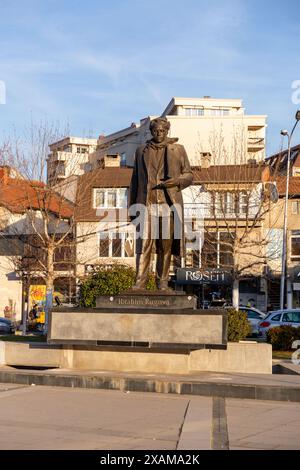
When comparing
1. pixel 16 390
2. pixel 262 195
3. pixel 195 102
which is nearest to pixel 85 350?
pixel 16 390

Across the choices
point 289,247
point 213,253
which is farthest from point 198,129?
point 213,253

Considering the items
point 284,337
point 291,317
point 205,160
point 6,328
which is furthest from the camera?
point 205,160

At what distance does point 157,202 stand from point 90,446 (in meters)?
6.81

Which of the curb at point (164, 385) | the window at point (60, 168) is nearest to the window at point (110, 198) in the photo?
the window at point (60, 168)

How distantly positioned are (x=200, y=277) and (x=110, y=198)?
8923 millimetres

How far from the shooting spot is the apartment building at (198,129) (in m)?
60.9

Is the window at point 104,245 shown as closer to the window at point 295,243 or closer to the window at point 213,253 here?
the window at point 213,253

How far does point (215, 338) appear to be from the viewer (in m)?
12.2

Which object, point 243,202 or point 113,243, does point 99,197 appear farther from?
point 243,202

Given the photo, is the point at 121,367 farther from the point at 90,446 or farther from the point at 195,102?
the point at 195,102

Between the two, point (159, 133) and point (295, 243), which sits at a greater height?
point (159, 133)

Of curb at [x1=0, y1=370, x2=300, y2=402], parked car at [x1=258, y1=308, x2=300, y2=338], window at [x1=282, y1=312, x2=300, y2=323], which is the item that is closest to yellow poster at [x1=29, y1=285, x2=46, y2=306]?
parked car at [x1=258, y1=308, x2=300, y2=338]

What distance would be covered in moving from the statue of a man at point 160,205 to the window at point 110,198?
116ft

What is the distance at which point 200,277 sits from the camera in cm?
4662
